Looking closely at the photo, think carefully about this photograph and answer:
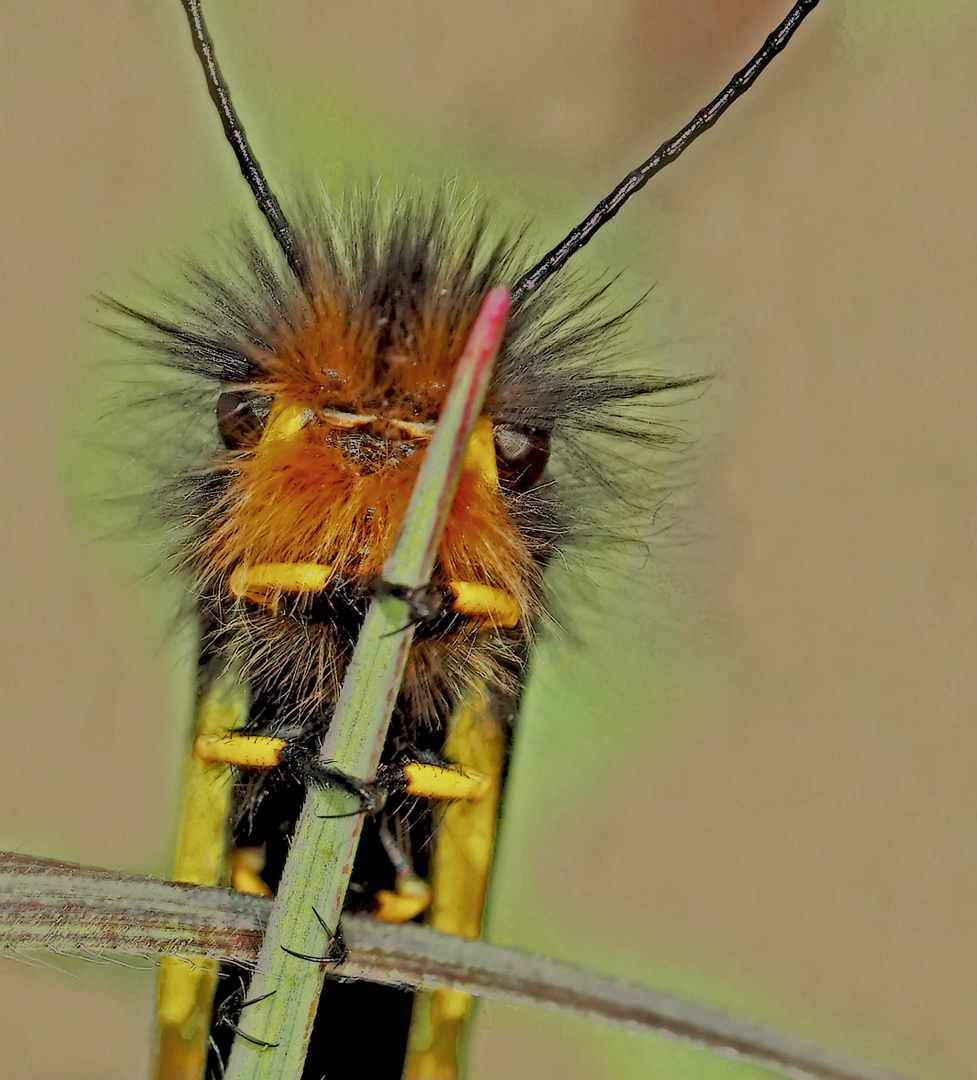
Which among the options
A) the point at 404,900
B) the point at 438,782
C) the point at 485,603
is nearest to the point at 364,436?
the point at 485,603

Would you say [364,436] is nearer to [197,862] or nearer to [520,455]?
[520,455]

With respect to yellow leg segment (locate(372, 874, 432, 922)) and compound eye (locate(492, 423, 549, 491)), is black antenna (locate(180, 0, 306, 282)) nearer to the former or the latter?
compound eye (locate(492, 423, 549, 491))

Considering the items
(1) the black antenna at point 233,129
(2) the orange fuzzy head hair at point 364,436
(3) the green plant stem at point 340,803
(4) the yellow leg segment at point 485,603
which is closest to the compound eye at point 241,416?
(2) the orange fuzzy head hair at point 364,436

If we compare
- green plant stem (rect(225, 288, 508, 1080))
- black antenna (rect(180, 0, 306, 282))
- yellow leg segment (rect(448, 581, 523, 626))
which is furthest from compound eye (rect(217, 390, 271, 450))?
green plant stem (rect(225, 288, 508, 1080))

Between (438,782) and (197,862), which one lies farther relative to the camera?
(197,862)

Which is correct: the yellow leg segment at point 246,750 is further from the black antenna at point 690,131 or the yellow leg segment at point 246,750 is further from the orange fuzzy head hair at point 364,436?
the black antenna at point 690,131
